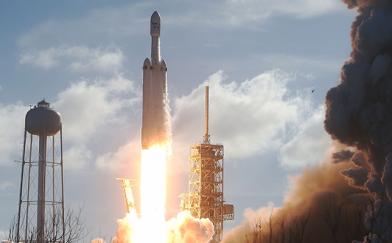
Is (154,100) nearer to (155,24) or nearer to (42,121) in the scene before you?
(155,24)

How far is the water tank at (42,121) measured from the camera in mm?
105312

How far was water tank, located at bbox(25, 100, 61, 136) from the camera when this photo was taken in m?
105

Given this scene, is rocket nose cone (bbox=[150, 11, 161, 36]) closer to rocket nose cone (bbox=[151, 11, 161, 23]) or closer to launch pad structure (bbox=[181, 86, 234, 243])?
rocket nose cone (bbox=[151, 11, 161, 23])

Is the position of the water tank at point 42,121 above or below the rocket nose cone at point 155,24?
below

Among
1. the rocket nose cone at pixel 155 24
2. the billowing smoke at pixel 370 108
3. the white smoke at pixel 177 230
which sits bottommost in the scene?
the white smoke at pixel 177 230

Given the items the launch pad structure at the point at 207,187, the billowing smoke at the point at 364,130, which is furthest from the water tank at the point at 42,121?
the billowing smoke at the point at 364,130

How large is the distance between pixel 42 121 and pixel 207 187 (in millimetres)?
20546

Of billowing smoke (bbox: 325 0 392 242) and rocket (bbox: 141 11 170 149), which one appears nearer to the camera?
billowing smoke (bbox: 325 0 392 242)

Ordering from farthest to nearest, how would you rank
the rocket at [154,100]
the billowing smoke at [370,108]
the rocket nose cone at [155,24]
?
the rocket nose cone at [155,24] < the rocket at [154,100] < the billowing smoke at [370,108]

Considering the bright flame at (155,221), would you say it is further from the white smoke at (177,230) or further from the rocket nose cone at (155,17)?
the rocket nose cone at (155,17)

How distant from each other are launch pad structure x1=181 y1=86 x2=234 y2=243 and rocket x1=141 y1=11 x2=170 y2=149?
3206cm

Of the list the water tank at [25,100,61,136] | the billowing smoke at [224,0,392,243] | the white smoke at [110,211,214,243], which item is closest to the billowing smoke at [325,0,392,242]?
the billowing smoke at [224,0,392,243]

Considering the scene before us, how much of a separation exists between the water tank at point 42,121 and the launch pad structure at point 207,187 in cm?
1636

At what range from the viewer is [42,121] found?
105312 millimetres
